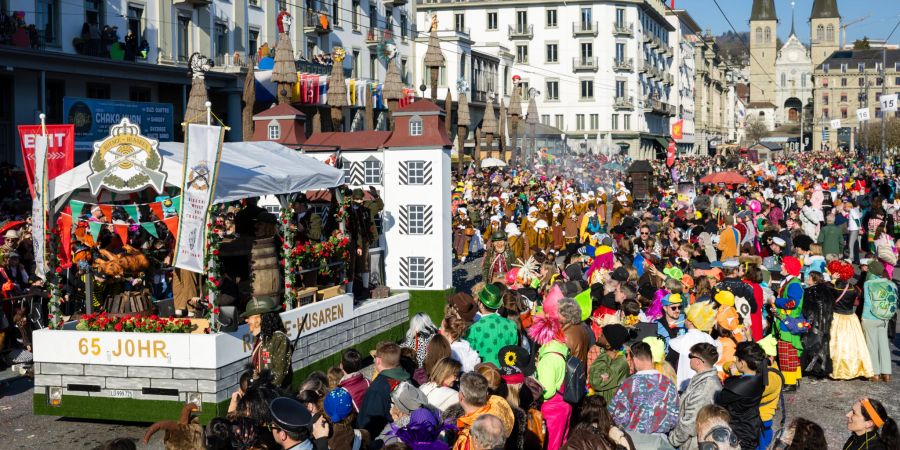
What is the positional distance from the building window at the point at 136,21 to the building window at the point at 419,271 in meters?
19.1

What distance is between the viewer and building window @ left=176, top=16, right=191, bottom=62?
1304 inches

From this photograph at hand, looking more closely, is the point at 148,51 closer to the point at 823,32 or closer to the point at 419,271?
the point at 419,271

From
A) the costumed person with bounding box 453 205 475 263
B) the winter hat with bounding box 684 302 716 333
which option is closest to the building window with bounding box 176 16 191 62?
the costumed person with bounding box 453 205 475 263

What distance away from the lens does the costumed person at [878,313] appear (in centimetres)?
1177

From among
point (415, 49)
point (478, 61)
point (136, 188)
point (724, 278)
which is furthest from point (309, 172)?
point (478, 61)

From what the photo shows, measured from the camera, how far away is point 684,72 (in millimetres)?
103062

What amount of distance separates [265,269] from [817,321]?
21.2 feet

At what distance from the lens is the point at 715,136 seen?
121 metres

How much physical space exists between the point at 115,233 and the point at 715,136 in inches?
4482

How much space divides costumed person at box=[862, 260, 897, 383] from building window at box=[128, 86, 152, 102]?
23.8m

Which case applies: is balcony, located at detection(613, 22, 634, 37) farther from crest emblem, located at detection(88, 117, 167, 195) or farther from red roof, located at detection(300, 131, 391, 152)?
crest emblem, located at detection(88, 117, 167, 195)

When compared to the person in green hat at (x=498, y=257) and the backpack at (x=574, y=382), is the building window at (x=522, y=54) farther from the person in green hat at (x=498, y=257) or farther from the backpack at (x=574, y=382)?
the backpack at (x=574, y=382)

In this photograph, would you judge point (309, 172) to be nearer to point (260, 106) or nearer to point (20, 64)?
point (20, 64)

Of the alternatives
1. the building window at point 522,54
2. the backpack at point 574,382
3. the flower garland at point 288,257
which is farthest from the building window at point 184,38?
the building window at point 522,54
